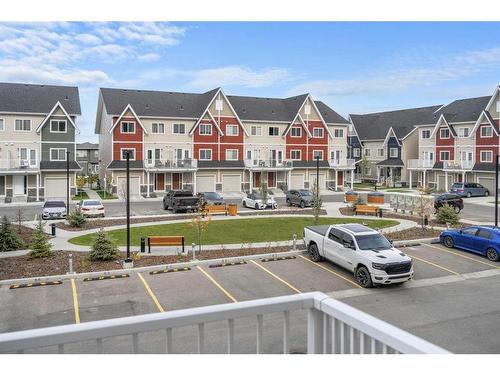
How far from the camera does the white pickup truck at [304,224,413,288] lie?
1571cm

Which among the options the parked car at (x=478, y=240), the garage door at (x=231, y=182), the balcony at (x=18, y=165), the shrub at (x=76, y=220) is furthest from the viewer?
the garage door at (x=231, y=182)

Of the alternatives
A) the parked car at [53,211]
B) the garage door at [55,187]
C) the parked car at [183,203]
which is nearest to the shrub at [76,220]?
the parked car at [53,211]

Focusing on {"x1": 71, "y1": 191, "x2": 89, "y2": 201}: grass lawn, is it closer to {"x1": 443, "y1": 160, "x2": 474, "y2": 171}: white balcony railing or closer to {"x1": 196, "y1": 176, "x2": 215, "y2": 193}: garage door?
{"x1": 196, "y1": 176, "x2": 215, "y2": 193}: garage door

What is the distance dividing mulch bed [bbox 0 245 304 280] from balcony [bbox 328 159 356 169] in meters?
41.3

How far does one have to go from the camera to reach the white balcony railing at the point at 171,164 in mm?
51875

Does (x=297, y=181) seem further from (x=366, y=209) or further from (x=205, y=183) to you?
(x=366, y=209)

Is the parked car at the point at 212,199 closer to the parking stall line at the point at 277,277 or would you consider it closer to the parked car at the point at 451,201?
the parked car at the point at 451,201

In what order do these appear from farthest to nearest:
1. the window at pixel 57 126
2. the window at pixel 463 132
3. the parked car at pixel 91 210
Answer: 1. the window at pixel 463 132
2. the window at pixel 57 126
3. the parked car at pixel 91 210

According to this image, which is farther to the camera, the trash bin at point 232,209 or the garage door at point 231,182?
the garage door at point 231,182

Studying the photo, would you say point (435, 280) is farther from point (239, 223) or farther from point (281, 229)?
point (239, 223)

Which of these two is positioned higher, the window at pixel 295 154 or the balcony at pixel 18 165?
the window at pixel 295 154

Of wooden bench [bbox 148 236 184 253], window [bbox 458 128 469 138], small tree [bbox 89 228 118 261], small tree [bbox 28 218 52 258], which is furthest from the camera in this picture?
window [bbox 458 128 469 138]

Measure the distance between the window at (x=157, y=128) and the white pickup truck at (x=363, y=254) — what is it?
1470 inches

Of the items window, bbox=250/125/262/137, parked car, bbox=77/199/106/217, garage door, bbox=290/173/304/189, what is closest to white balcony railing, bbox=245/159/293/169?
garage door, bbox=290/173/304/189
